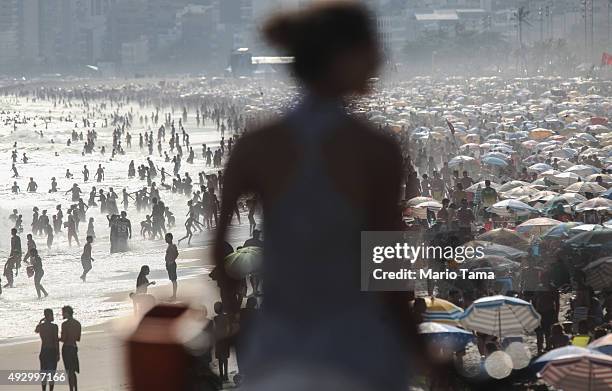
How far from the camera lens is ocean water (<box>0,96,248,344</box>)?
1748 centimetres

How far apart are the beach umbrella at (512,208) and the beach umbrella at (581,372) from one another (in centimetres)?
982

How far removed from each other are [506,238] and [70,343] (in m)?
5.58

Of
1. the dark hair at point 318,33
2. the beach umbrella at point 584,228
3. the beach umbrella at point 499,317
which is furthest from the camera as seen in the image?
the beach umbrella at point 584,228

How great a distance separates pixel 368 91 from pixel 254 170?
26 cm

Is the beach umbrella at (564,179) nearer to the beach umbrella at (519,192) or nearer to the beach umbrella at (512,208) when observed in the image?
the beach umbrella at (519,192)

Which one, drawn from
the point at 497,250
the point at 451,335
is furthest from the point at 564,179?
the point at 451,335

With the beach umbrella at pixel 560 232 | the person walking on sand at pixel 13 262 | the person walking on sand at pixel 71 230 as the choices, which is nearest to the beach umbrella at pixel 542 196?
the beach umbrella at pixel 560 232

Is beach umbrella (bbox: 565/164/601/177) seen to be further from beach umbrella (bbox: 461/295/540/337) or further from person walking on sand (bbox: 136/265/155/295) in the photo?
beach umbrella (bbox: 461/295/540/337)

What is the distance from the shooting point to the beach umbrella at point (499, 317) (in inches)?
371

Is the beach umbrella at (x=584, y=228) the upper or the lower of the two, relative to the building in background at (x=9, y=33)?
lower

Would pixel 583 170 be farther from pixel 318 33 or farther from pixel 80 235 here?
pixel 318 33

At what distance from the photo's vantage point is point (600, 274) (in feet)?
37.9

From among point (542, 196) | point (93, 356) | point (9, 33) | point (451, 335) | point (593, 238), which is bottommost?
point (93, 356)

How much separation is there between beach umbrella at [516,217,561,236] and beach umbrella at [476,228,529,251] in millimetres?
833
